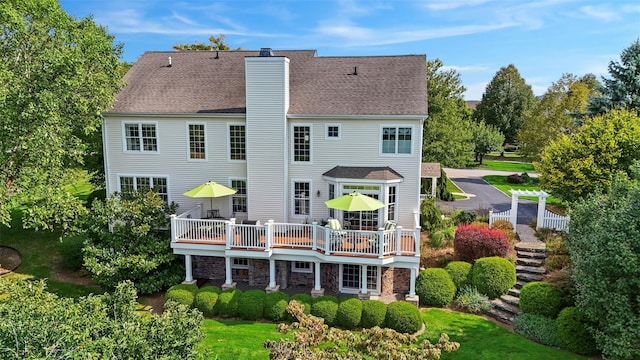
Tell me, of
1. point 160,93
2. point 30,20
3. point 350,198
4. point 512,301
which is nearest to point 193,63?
point 160,93

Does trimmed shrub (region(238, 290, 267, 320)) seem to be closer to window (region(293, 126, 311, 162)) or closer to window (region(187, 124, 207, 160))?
window (region(293, 126, 311, 162))

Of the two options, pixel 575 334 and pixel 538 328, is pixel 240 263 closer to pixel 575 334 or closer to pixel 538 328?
pixel 538 328

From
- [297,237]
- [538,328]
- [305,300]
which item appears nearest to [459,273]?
[538,328]

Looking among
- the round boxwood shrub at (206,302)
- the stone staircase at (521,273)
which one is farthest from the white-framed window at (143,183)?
the stone staircase at (521,273)

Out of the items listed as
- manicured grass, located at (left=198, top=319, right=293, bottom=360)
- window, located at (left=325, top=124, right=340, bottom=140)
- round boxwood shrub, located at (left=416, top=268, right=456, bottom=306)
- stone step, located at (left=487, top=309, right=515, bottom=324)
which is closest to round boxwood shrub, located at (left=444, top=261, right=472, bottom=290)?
round boxwood shrub, located at (left=416, top=268, right=456, bottom=306)

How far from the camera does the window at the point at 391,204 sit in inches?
654

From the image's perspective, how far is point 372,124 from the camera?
1644 centimetres

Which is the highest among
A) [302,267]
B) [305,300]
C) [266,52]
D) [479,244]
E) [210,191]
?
[266,52]

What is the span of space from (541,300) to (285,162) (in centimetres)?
1084

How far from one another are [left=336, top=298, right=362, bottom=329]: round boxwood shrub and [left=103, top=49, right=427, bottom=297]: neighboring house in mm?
1521

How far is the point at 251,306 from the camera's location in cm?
1444

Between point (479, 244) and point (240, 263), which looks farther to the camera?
point (240, 263)

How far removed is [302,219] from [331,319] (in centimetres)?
488

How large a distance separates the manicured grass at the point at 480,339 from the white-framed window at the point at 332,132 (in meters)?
7.70
